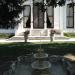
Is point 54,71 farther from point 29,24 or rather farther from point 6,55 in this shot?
point 29,24

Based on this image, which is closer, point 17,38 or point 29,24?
point 17,38

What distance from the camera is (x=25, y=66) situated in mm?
Answer: 12961

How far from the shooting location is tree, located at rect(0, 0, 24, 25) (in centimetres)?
1536

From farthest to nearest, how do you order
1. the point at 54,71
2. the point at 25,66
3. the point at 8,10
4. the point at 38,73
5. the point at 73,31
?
1. the point at 73,31
2. the point at 8,10
3. the point at 25,66
4. the point at 54,71
5. the point at 38,73

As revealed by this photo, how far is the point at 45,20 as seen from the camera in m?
31.4

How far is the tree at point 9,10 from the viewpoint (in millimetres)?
15359

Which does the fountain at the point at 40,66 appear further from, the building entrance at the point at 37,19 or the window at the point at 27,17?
the window at the point at 27,17

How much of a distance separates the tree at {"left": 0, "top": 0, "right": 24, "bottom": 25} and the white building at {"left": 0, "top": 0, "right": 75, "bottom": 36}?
14784mm

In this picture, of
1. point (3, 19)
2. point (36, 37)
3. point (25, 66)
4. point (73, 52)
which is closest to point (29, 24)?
point (36, 37)

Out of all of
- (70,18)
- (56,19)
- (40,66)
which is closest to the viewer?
(40,66)

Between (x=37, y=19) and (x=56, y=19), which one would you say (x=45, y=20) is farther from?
(x=56, y=19)

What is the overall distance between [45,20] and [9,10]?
15.9m

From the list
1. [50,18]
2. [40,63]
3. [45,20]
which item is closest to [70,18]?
[50,18]

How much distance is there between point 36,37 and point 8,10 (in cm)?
1383
